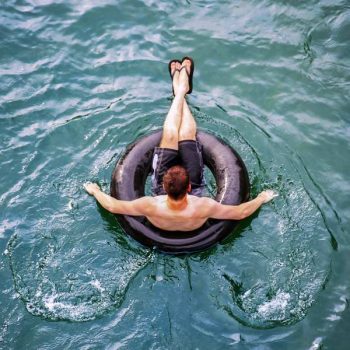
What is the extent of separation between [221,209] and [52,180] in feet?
7.90

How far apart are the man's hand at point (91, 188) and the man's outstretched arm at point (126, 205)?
151 mm

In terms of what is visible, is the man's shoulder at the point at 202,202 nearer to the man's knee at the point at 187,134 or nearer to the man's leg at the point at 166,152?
the man's leg at the point at 166,152

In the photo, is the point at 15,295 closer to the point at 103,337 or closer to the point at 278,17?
the point at 103,337

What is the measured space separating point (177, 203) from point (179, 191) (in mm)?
199

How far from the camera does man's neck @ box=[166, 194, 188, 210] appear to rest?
4863mm

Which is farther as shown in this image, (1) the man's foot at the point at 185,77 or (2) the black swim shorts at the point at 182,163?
(1) the man's foot at the point at 185,77

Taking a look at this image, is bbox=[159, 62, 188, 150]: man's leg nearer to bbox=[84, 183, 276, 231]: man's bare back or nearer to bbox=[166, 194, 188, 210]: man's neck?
bbox=[84, 183, 276, 231]: man's bare back

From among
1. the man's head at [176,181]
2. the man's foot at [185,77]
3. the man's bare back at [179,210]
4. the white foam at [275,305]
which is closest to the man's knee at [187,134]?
the man's foot at [185,77]

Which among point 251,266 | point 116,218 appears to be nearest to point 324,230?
point 251,266

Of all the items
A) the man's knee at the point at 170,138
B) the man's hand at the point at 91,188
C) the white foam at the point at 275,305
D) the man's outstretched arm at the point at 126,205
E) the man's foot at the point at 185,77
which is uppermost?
the man's foot at the point at 185,77

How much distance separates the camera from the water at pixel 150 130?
16.4ft

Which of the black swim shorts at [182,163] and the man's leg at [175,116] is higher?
the man's leg at [175,116]

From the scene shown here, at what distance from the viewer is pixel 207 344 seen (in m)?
4.85

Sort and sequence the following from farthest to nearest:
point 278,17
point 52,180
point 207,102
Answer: point 278,17 < point 207,102 < point 52,180
